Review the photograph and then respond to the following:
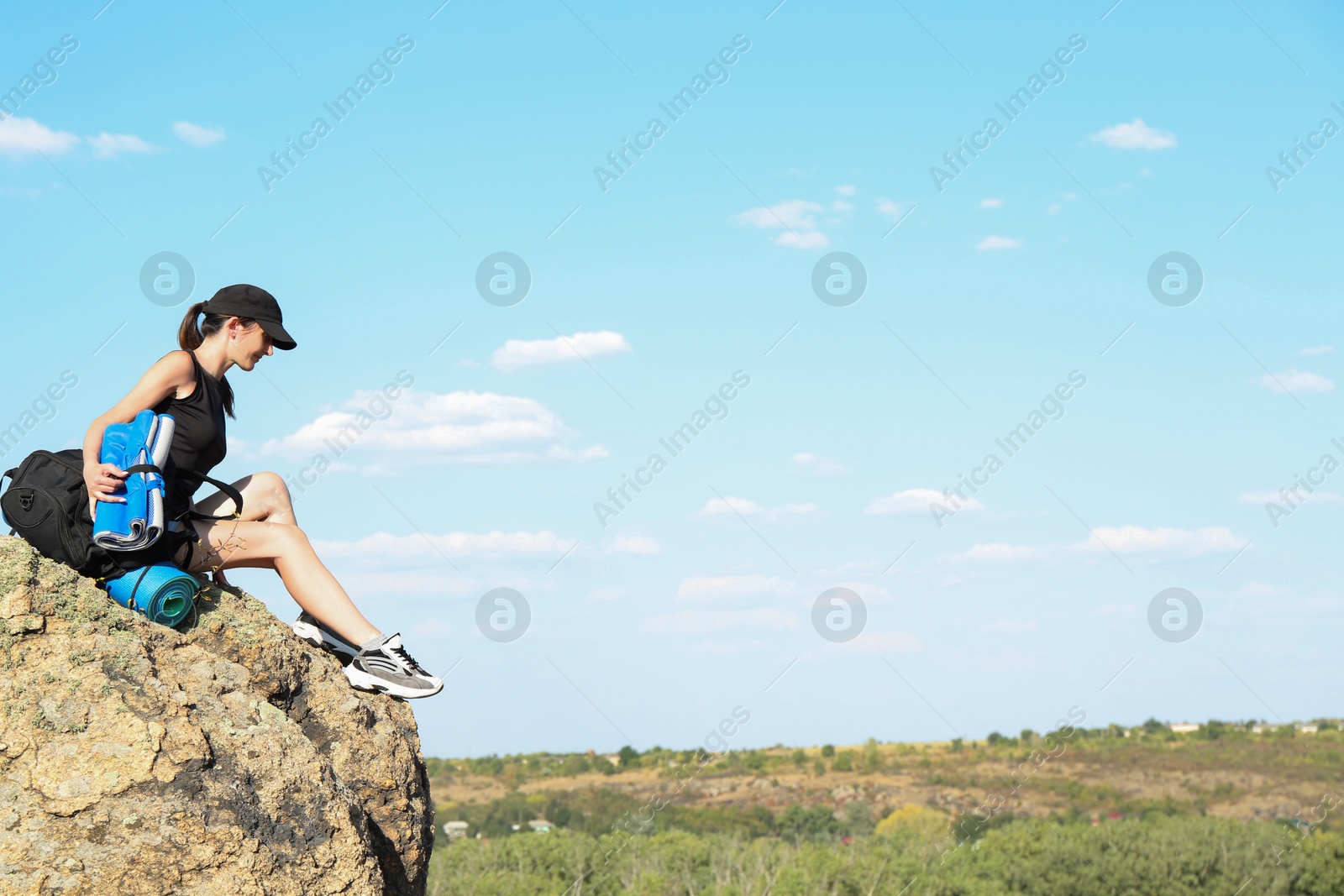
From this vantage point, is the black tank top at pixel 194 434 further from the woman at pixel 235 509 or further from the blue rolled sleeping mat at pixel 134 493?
the blue rolled sleeping mat at pixel 134 493

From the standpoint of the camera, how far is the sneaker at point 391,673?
5.61 meters

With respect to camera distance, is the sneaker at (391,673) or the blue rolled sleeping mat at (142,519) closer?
the blue rolled sleeping mat at (142,519)

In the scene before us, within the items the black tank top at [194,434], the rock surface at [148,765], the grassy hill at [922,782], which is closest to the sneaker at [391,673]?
the rock surface at [148,765]

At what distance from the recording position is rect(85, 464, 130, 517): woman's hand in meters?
4.80

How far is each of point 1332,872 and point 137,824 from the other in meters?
44.1

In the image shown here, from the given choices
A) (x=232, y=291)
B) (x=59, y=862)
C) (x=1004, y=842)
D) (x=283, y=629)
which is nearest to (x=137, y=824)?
(x=59, y=862)

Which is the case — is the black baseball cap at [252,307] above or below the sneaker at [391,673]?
above

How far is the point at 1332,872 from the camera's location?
3900 cm

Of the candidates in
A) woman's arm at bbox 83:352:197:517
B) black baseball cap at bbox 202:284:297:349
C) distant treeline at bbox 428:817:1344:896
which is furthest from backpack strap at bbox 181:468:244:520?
distant treeline at bbox 428:817:1344:896

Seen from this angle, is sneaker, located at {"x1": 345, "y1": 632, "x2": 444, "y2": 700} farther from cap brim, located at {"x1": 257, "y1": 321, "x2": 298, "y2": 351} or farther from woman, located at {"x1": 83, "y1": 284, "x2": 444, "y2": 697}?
cap brim, located at {"x1": 257, "y1": 321, "x2": 298, "y2": 351}

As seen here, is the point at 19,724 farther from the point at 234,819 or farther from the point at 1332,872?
the point at 1332,872

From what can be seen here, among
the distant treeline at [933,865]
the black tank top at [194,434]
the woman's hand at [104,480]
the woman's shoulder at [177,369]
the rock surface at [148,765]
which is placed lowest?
the distant treeline at [933,865]

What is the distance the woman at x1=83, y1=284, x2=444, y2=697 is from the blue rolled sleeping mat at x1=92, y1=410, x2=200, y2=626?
0.17 metres

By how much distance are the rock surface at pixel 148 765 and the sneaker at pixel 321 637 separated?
1.73 ft
